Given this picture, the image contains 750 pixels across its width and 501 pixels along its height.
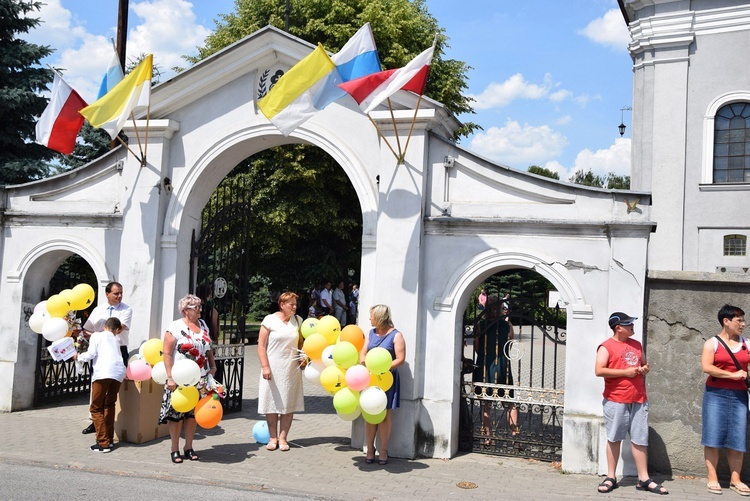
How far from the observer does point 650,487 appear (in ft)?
22.8

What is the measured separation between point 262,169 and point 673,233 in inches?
487

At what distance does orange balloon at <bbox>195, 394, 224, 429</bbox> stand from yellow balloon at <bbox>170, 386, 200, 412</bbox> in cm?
13

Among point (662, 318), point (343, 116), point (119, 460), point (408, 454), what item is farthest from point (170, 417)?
point (662, 318)

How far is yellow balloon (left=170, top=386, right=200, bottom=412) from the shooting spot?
729 centimetres

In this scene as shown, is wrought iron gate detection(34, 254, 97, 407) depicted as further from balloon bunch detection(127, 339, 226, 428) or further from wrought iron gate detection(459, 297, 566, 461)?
wrought iron gate detection(459, 297, 566, 461)

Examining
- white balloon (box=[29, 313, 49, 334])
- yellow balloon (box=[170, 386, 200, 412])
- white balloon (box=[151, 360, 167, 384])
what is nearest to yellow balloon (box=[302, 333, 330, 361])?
yellow balloon (box=[170, 386, 200, 412])

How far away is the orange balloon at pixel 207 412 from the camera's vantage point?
→ 753 cm

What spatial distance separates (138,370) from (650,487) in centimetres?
565

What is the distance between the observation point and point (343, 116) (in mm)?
8789

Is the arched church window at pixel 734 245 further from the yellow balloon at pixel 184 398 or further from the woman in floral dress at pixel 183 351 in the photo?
the yellow balloon at pixel 184 398

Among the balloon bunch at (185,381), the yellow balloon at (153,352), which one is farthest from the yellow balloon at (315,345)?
the yellow balloon at (153,352)

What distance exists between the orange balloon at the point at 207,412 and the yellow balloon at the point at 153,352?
834 millimetres

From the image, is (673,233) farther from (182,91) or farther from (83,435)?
(83,435)

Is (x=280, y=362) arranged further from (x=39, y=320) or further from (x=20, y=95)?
(x=20, y=95)
